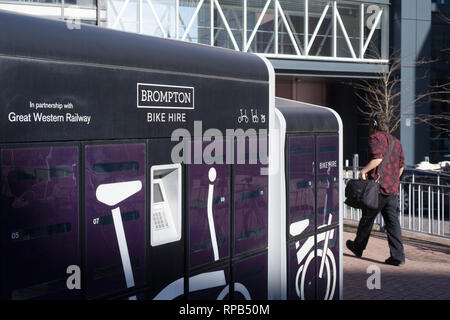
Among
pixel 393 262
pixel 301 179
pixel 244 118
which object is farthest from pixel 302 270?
pixel 393 262

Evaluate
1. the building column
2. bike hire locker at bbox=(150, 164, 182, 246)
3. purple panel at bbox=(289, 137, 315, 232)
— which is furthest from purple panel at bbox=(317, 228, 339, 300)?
the building column

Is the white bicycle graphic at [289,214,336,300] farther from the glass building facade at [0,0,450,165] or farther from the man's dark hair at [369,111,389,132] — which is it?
the glass building facade at [0,0,450,165]

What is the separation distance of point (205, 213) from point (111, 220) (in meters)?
0.98

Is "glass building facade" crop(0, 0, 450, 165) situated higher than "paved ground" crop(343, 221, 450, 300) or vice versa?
"glass building facade" crop(0, 0, 450, 165)

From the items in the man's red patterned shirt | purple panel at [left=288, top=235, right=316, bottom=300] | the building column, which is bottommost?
purple panel at [left=288, top=235, right=316, bottom=300]

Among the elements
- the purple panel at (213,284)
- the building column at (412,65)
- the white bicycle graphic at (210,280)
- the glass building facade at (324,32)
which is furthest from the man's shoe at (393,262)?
the building column at (412,65)

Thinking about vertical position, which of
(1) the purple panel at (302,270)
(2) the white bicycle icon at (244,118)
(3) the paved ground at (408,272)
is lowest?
(3) the paved ground at (408,272)

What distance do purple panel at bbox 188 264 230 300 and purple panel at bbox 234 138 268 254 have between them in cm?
24

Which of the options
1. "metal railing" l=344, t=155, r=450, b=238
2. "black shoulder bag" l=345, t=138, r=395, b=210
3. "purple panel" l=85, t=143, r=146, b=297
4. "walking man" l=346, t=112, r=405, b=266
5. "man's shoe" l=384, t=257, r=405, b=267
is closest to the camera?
"purple panel" l=85, t=143, r=146, b=297

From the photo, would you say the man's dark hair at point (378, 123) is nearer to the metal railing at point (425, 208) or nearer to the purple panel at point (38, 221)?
the metal railing at point (425, 208)

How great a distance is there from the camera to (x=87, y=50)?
3.74m

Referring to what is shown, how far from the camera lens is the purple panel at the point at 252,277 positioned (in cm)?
506

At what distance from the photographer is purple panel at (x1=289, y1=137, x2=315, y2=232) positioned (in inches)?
226

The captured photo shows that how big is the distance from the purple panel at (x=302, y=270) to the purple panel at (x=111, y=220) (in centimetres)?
204
